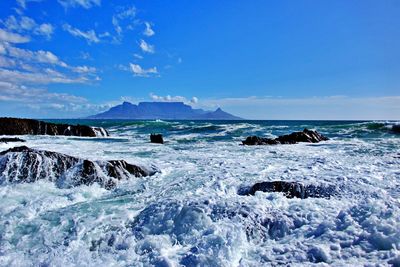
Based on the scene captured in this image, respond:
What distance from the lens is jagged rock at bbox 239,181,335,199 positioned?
6.70 m

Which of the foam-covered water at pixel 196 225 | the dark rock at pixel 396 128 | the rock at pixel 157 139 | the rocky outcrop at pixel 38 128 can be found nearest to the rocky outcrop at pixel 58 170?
the foam-covered water at pixel 196 225

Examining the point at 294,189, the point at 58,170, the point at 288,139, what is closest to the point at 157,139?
the point at 288,139

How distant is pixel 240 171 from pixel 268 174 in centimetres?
80

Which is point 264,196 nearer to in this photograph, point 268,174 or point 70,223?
point 268,174

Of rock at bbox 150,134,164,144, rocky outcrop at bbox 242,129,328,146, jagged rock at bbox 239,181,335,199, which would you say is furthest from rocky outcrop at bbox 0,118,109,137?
jagged rock at bbox 239,181,335,199

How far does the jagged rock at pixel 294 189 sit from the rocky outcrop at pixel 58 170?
3.25m

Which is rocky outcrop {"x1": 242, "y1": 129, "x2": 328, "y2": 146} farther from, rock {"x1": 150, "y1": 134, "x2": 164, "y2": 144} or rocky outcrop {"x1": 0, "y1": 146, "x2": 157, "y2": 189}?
rocky outcrop {"x1": 0, "y1": 146, "x2": 157, "y2": 189}

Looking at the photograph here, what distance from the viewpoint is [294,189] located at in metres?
6.86

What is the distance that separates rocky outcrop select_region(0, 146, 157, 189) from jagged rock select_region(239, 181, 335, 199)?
3.25 m

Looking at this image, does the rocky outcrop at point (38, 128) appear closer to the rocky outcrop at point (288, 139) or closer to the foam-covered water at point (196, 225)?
the rocky outcrop at point (288, 139)

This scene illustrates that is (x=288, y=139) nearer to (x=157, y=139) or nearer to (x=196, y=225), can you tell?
(x=157, y=139)

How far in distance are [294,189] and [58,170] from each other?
5.60m

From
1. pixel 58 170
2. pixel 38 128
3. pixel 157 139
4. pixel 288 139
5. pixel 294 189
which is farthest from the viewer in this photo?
pixel 38 128

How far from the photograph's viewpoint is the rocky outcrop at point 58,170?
8055 mm
